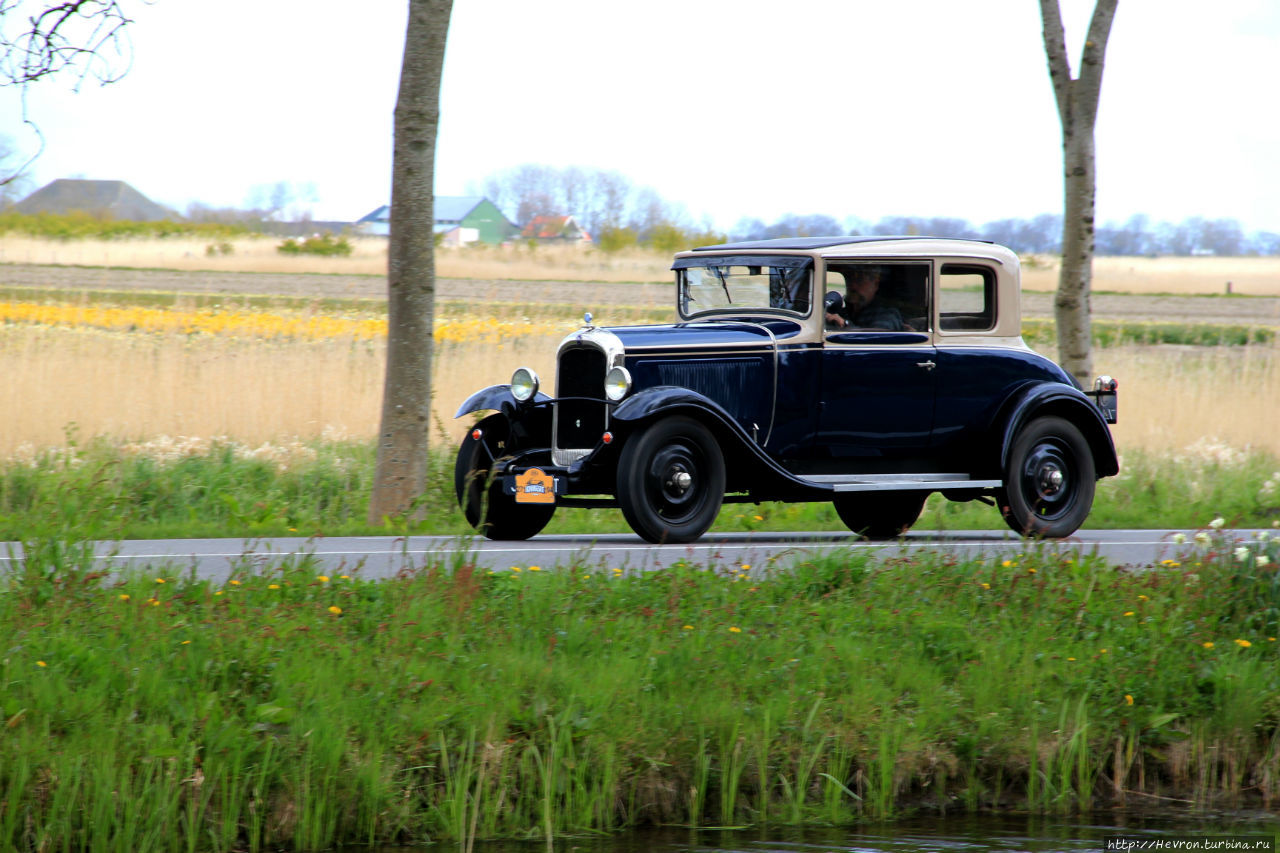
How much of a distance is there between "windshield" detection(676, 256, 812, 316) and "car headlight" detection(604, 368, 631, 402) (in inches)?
62.3

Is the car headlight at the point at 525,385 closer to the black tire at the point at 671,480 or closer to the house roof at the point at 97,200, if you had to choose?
the black tire at the point at 671,480

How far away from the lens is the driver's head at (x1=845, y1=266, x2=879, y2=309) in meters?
10.5

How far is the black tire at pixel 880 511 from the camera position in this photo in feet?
37.8

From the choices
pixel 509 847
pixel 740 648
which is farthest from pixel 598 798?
pixel 740 648

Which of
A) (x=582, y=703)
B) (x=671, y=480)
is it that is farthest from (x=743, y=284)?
(x=582, y=703)

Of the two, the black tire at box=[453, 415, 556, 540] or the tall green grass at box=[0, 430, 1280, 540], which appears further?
the tall green grass at box=[0, 430, 1280, 540]

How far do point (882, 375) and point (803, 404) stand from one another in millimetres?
662

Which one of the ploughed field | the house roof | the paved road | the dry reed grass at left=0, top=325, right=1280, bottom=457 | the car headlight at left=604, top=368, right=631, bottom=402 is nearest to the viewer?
the paved road

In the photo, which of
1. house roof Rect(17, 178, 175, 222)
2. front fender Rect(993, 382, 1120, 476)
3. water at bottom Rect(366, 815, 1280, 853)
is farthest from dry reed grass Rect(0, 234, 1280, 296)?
water at bottom Rect(366, 815, 1280, 853)

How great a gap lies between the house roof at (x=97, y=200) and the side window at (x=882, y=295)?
50.8 m

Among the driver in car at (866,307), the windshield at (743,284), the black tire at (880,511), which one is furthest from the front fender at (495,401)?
the black tire at (880,511)

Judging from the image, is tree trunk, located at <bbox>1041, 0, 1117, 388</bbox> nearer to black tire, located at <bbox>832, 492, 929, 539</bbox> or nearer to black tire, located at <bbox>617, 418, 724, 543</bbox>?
black tire, located at <bbox>832, 492, 929, 539</bbox>

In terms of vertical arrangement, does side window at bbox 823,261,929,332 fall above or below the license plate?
above

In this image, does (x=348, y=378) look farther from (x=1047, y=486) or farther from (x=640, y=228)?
(x=640, y=228)
